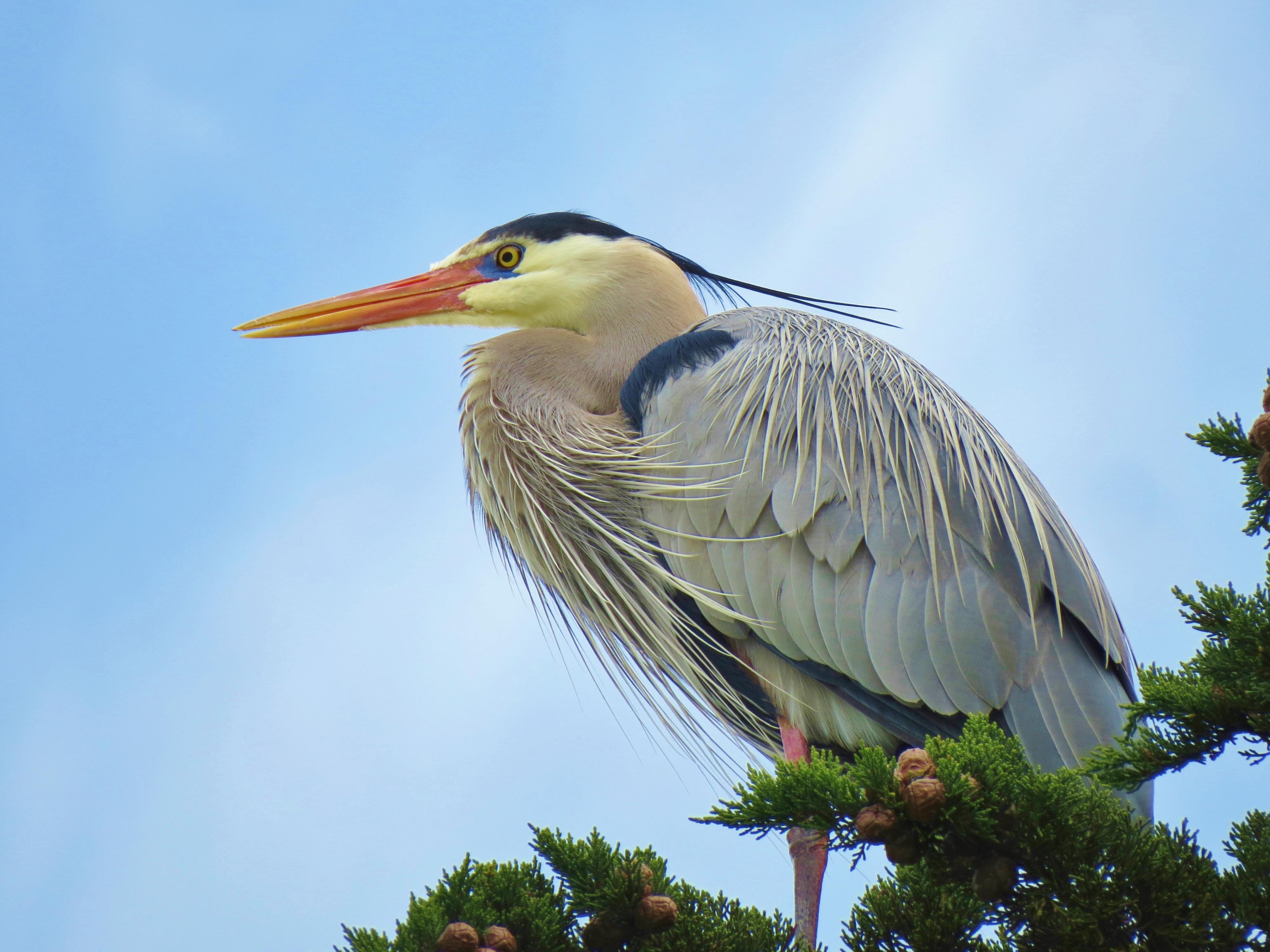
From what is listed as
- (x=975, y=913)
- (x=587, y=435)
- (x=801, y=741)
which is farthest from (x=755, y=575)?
(x=975, y=913)

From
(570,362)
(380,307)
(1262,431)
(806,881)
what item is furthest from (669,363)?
(1262,431)

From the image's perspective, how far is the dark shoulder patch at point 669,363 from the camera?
2916 millimetres

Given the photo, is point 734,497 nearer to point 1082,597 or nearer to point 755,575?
point 755,575

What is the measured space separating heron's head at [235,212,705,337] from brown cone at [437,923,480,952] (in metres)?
2.02

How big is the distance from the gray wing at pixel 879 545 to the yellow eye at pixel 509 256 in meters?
0.76

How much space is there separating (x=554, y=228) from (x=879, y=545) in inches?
58.9

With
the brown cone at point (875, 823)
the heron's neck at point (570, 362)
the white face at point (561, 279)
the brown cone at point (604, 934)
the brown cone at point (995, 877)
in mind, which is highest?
the white face at point (561, 279)

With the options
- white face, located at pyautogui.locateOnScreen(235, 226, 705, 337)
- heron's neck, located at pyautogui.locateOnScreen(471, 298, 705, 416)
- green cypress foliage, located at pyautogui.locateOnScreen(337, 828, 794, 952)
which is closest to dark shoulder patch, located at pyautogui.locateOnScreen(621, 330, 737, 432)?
heron's neck, located at pyautogui.locateOnScreen(471, 298, 705, 416)

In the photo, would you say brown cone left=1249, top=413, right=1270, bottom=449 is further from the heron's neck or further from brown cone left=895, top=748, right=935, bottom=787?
the heron's neck

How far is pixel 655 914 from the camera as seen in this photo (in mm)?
1479

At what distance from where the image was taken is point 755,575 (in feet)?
8.50

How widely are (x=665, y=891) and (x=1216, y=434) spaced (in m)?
0.89

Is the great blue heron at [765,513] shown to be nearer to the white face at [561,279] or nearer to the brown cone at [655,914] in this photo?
the white face at [561,279]

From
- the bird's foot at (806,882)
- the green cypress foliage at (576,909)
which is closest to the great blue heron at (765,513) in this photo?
the bird's foot at (806,882)
